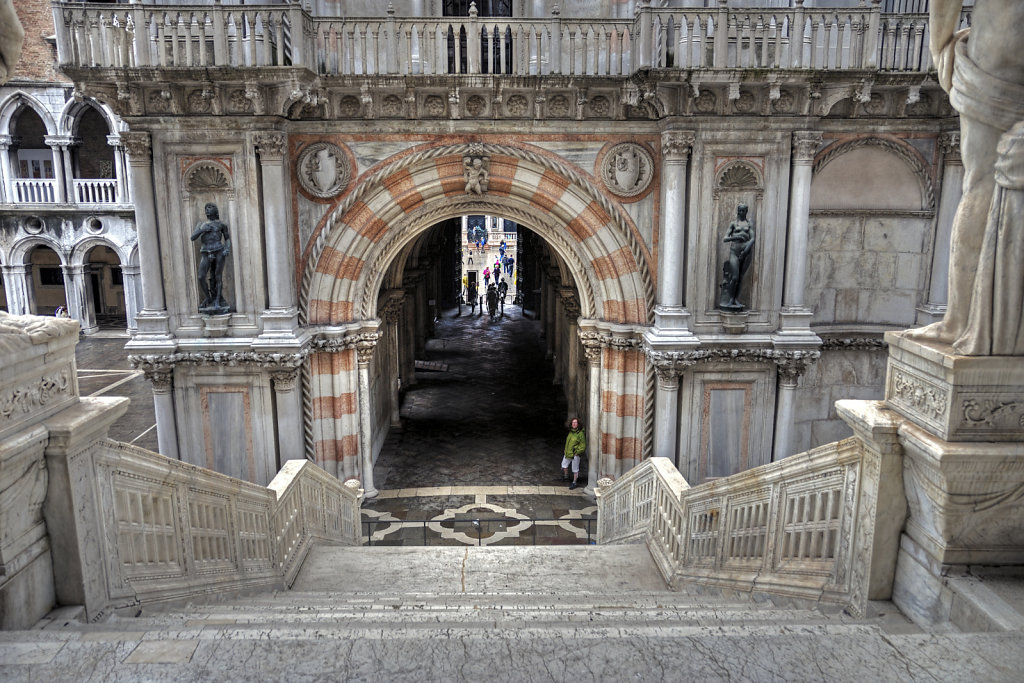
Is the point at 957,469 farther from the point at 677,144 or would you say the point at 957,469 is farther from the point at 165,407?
the point at 165,407

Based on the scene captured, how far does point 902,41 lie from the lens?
8.69 metres

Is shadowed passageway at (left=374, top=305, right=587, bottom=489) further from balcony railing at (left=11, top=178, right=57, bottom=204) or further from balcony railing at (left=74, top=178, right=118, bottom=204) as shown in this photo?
balcony railing at (left=11, top=178, right=57, bottom=204)

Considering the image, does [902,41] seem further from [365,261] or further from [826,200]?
[365,261]

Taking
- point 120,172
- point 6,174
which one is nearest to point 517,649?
point 120,172

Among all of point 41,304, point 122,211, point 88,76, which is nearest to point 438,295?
point 122,211

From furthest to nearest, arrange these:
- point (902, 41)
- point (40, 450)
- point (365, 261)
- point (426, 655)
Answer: point (365, 261) → point (902, 41) → point (40, 450) → point (426, 655)

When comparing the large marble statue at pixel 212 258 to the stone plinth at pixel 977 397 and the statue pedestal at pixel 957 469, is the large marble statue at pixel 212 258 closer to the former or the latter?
the statue pedestal at pixel 957 469

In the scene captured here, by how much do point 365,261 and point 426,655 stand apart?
7.37 metres

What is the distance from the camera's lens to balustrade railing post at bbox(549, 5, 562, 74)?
27.9ft

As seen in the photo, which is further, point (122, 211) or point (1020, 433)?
point (122, 211)

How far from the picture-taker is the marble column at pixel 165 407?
29.9 ft

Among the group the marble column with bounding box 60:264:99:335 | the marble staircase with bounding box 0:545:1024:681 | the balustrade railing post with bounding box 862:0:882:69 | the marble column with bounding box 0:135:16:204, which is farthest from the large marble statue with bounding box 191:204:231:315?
the marble column with bounding box 0:135:16:204

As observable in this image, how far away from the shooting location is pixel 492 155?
30.0 feet

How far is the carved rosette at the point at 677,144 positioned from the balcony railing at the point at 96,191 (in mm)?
19933
